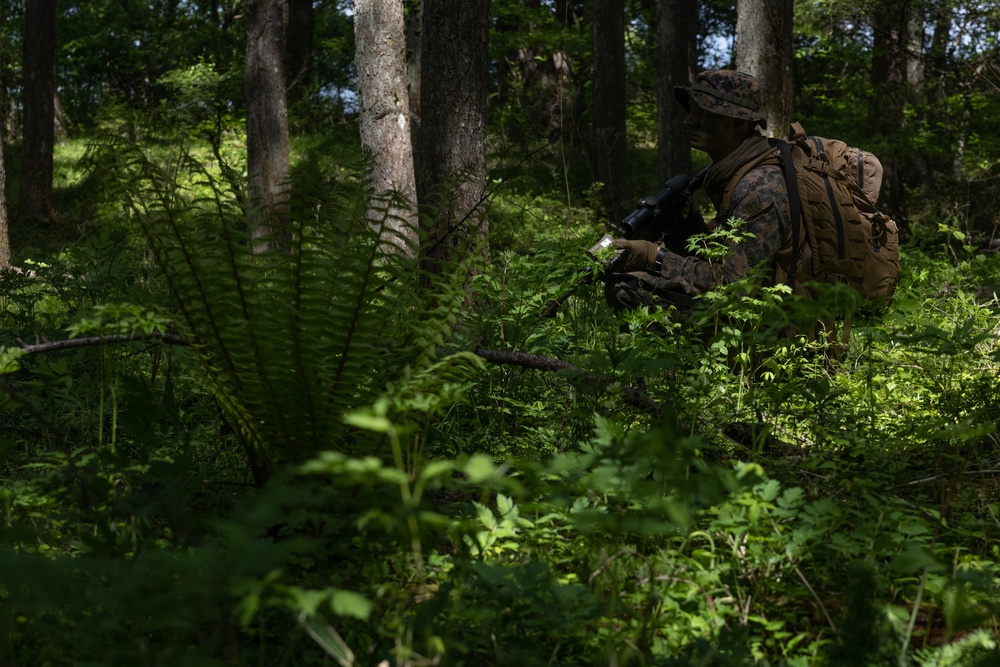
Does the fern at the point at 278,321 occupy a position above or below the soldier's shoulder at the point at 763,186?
below

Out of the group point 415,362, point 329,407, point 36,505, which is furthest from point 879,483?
point 36,505

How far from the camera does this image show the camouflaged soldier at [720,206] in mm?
4703

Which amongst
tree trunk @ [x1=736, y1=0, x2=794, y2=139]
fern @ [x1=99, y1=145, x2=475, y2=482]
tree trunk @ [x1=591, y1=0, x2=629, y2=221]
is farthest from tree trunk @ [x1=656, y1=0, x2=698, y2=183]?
fern @ [x1=99, y1=145, x2=475, y2=482]

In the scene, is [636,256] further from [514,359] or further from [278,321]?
[278,321]

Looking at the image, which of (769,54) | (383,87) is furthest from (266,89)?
(769,54)

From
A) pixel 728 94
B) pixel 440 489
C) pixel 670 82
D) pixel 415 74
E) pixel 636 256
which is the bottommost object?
pixel 440 489

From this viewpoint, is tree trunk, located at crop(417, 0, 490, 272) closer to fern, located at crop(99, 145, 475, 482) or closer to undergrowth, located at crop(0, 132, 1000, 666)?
undergrowth, located at crop(0, 132, 1000, 666)

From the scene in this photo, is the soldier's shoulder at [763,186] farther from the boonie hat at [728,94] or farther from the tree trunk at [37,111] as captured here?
the tree trunk at [37,111]

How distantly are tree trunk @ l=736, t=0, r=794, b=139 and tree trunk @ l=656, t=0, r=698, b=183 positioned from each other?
5.79 meters

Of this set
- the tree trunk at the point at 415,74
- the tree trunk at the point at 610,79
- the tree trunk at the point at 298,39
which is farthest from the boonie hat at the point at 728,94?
the tree trunk at the point at 298,39

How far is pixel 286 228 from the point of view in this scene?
9.59ft

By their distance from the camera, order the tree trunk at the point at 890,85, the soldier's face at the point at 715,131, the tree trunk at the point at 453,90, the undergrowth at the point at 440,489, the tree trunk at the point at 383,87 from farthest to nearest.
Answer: the tree trunk at the point at 890,85, the tree trunk at the point at 383,87, the tree trunk at the point at 453,90, the soldier's face at the point at 715,131, the undergrowth at the point at 440,489

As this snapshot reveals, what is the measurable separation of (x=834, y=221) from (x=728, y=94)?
890 millimetres

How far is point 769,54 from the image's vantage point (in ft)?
22.3
